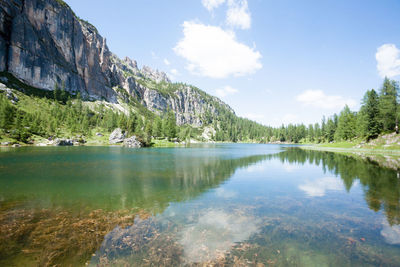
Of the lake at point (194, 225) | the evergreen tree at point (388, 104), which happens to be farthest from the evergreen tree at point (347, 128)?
the lake at point (194, 225)

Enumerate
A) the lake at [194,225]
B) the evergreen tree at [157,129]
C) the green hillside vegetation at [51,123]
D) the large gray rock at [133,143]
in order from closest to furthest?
1. the lake at [194,225]
2. the green hillside vegetation at [51,123]
3. the large gray rock at [133,143]
4. the evergreen tree at [157,129]

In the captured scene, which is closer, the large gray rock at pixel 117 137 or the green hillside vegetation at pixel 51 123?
the green hillside vegetation at pixel 51 123

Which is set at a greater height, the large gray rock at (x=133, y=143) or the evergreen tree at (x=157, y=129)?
the evergreen tree at (x=157, y=129)

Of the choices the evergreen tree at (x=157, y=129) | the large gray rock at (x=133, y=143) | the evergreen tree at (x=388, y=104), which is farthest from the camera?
the evergreen tree at (x=157, y=129)

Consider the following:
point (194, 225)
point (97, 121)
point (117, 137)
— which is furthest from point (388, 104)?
point (97, 121)

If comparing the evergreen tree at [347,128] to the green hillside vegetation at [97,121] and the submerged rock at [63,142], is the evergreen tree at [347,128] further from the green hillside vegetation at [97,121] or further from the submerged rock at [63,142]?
the submerged rock at [63,142]

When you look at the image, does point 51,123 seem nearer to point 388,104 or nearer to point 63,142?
point 63,142

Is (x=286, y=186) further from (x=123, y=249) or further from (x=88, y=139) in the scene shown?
(x=88, y=139)

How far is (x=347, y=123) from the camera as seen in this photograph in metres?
111

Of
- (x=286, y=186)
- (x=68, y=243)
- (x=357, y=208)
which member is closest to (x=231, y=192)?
(x=286, y=186)

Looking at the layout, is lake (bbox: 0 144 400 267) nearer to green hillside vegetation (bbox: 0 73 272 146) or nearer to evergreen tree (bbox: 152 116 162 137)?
green hillside vegetation (bbox: 0 73 272 146)

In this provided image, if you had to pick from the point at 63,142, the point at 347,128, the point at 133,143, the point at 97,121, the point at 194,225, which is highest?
the point at 97,121

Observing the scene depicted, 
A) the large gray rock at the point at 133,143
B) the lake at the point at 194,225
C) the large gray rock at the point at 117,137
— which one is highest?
the large gray rock at the point at 117,137

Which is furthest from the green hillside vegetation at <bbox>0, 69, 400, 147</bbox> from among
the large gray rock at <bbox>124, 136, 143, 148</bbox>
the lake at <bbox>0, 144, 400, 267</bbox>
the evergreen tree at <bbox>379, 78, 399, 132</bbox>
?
the lake at <bbox>0, 144, 400, 267</bbox>
